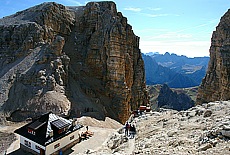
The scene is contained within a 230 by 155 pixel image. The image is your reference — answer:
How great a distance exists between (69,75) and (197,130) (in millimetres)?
44578

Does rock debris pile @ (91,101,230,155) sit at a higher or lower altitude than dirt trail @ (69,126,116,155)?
higher

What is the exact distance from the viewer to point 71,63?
2552 inches

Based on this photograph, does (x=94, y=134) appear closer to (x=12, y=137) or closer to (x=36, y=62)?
(x=12, y=137)

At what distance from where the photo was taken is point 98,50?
66.9m

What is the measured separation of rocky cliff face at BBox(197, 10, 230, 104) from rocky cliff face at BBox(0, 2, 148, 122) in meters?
20.4

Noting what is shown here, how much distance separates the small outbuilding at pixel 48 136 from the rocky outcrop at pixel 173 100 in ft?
418

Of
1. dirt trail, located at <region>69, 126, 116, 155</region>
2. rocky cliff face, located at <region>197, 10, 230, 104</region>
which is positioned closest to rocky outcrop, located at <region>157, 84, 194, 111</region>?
rocky cliff face, located at <region>197, 10, 230, 104</region>

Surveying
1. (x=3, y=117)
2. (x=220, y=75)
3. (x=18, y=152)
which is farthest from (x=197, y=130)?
(x=220, y=75)

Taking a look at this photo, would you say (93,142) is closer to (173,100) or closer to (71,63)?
(71,63)

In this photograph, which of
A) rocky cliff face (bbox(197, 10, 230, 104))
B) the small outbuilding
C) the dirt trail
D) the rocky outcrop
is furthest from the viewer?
the rocky outcrop

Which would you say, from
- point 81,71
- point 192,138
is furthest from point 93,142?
point 81,71

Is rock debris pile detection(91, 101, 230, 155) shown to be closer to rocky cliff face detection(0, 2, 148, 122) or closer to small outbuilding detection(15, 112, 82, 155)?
small outbuilding detection(15, 112, 82, 155)

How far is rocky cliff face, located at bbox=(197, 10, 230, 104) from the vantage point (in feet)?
200

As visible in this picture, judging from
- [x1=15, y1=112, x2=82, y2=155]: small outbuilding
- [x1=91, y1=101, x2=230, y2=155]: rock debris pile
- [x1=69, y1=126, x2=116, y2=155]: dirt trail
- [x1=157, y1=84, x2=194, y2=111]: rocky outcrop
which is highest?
[x1=91, y1=101, x2=230, y2=155]: rock debris pile
